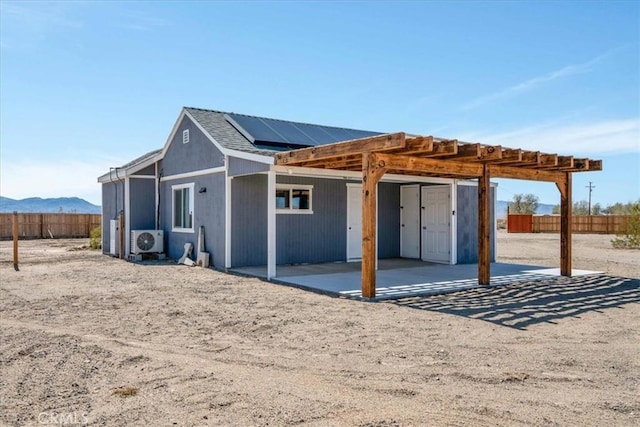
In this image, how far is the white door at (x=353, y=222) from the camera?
1222 centimetres

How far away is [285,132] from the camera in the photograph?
40.2ft

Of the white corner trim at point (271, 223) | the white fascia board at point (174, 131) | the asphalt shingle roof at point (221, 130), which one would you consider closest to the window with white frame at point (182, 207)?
the white fascia board at point (174, 131)

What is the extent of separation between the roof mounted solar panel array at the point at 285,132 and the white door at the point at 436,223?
3.07 m

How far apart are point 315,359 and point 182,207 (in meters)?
9.12

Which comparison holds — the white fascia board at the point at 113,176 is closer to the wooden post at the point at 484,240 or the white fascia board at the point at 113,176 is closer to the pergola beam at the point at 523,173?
the wooden post at the point at 484,240

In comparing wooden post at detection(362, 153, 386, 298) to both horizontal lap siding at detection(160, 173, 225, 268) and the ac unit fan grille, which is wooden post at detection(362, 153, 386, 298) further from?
the ac unit fan grille

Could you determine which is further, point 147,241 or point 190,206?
point 147,241

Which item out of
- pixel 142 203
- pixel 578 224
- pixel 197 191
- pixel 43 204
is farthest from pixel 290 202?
pixel 43 204

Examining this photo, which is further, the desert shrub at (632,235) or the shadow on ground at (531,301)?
the desert shrub at (632,235)

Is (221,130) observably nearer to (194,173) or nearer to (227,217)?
(194,173)

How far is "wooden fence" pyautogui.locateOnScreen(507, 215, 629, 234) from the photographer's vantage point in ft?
102

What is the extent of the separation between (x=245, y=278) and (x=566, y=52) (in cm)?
991

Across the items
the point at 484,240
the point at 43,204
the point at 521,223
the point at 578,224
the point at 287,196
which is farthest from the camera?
the point at 43,204

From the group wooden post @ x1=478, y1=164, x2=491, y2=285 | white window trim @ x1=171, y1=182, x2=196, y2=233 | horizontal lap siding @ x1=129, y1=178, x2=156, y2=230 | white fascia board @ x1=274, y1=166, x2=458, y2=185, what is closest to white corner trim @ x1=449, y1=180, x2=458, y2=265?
white fascia board @ x1=274, y1=166, x2=458, y2=185
